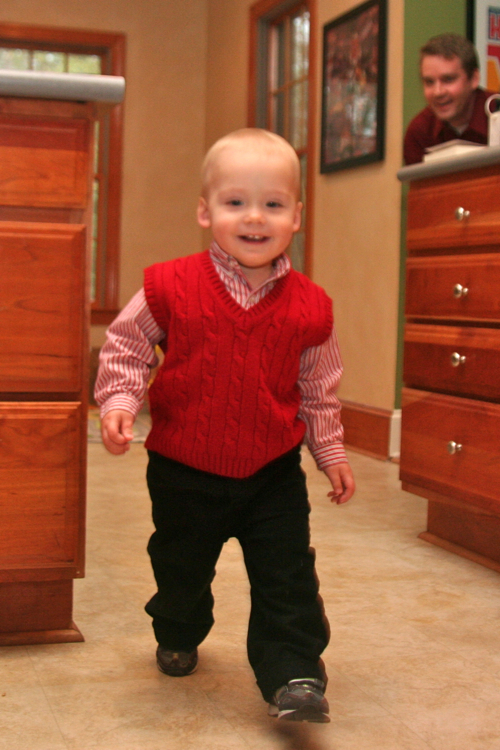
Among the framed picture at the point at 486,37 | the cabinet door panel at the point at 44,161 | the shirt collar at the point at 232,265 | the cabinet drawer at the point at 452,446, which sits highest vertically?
the framed picture at the point at 486,37

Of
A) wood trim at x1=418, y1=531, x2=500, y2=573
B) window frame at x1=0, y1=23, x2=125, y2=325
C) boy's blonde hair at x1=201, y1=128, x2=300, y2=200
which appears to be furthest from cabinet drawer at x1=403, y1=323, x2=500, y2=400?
window frame at x1=0, y1=23, x2=125, y2=325

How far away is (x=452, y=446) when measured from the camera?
197 cm

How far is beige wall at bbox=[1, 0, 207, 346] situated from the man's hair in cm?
306

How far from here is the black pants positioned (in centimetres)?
120

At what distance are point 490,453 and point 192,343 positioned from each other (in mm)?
878

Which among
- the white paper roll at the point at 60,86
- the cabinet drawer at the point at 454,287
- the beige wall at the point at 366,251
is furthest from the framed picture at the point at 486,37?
the white paper roll at the point at 60,86

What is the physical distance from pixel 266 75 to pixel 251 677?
161 inches

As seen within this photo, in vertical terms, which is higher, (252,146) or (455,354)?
(252,146)

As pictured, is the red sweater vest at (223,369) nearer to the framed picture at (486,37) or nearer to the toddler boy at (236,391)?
the toddler boy at (236,391)

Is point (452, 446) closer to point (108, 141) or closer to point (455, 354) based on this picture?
point (455, 354)

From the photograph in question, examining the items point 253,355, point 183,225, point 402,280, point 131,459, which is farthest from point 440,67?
point 183,225

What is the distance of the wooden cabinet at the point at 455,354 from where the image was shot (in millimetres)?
1881

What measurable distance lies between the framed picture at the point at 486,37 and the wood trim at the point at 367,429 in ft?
4.29

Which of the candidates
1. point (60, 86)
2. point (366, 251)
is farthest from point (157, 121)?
point (60, 86)
